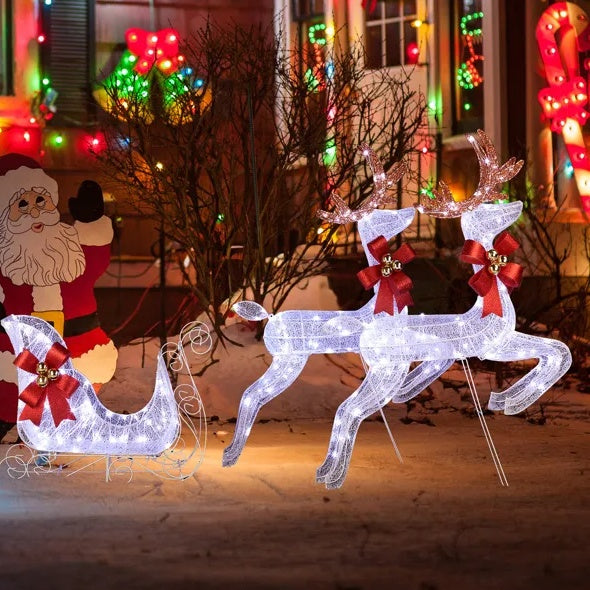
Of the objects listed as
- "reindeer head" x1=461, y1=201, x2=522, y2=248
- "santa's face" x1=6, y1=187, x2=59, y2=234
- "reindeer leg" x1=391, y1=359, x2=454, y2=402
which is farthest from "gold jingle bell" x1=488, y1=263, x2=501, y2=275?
"santa's face" x1=6, y1=187, x2=59, y2=234

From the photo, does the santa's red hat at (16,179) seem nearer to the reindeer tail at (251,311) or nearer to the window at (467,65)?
the reindeer tail at (251,311)

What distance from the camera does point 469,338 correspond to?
25.5 feet

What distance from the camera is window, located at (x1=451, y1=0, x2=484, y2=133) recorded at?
17.6m

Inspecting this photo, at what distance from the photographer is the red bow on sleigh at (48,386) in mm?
8008

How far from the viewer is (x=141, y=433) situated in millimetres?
7945

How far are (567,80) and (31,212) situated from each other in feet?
29.3

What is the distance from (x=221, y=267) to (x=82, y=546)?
303 inches

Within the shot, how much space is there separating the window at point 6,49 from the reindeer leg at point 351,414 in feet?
47.5

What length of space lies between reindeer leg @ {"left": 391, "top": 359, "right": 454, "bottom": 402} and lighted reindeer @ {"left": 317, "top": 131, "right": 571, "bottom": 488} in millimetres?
415

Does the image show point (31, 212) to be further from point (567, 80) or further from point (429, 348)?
point (567, 80)

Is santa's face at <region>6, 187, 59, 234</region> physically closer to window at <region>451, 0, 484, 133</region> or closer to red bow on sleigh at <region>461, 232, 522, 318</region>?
red bow on sleigh at <region>461, 232, 522, 318</region>

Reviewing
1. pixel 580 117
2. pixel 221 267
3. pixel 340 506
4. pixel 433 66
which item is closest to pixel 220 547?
pixel 340 506

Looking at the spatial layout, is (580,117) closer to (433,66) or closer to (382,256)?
(433,66)

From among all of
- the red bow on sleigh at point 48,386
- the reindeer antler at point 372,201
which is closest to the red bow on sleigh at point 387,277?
the reindeer antler at point 372,201
